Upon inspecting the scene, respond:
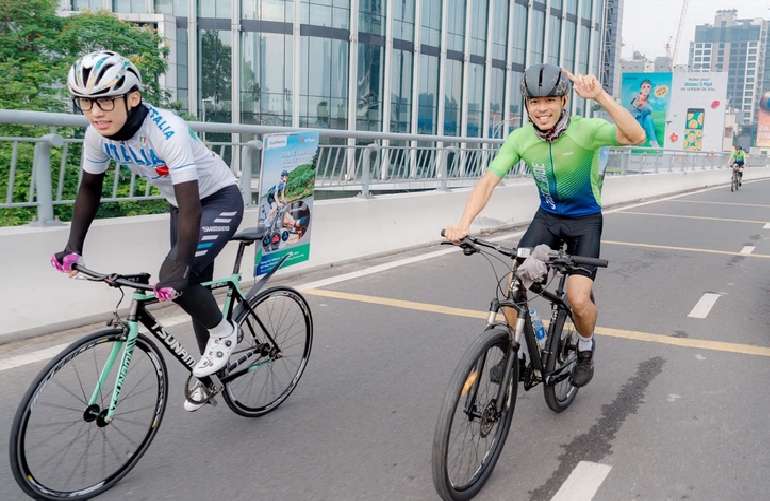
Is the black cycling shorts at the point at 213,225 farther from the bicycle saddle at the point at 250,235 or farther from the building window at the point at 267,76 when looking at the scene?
the building window at the point at 267,76

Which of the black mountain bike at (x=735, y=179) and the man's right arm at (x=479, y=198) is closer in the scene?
the man's right arm at (x=479, y=198)

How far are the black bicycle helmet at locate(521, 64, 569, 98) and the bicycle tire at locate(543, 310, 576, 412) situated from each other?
1.20 meters

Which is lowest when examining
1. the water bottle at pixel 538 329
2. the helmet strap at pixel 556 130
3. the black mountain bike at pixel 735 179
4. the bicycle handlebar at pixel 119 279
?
the black mountain bike at pixel 735 179

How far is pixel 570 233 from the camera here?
4.64 meters

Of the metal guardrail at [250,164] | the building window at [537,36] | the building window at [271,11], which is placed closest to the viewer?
the metal guardrail at [250,164]

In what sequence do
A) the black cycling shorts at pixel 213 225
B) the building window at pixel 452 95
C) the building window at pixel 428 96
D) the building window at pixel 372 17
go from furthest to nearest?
the building window at pixel 452 95
the building window at pixel 428 96
the building window at pixel 372 17
the black cycling shorts at pixel 213 225

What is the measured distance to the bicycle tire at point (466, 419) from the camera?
10.8 feet

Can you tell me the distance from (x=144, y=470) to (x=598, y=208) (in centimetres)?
289

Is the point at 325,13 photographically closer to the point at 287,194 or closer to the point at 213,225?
the point at 287,194

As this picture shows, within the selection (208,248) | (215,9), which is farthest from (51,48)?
(208,248)

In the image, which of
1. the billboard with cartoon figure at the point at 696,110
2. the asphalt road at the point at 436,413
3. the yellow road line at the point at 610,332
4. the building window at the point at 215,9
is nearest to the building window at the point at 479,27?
the building window at the point at 215,9

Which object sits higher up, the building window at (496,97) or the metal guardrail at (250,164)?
the building window at (496,97)

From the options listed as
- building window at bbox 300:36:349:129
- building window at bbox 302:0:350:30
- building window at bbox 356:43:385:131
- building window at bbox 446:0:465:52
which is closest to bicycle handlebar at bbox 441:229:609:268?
building window at bbox 300:36:349:129

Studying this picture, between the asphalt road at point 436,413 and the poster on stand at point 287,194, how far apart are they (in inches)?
29.6
